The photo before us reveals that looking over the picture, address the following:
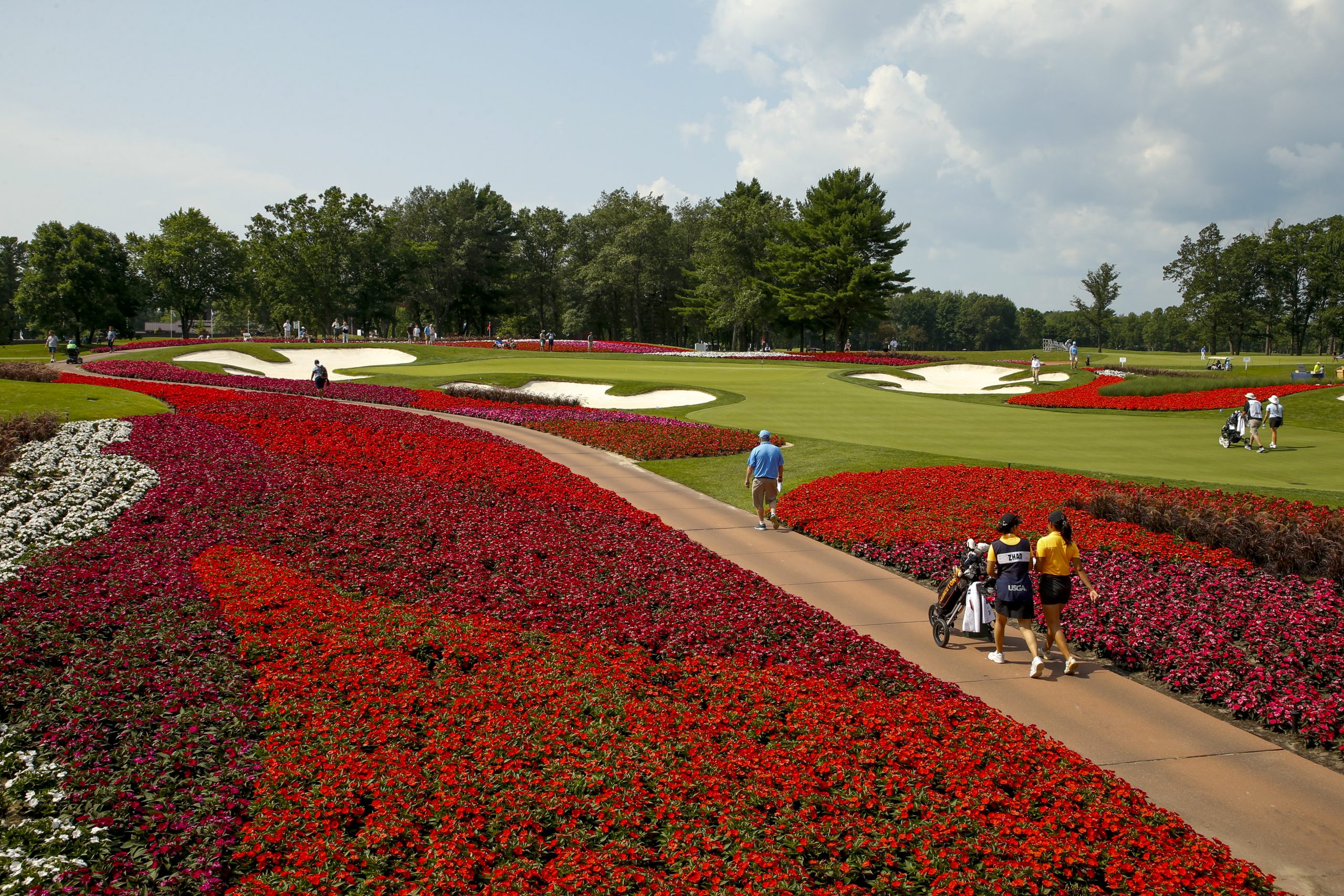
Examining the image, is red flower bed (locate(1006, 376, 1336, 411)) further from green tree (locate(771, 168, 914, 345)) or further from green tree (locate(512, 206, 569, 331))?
green tree (locate(512, 206, 569, 331))

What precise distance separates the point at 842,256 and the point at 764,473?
5994 cm

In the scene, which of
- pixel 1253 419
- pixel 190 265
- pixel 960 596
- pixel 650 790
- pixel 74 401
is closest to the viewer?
pixel 650 790

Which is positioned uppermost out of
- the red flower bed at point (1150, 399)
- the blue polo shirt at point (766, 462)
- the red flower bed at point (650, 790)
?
the red flower bed at point (1150, 399)

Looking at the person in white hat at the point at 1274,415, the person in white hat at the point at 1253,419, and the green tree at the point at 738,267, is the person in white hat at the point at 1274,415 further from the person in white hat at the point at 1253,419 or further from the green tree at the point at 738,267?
the green tree at the point at 738,267

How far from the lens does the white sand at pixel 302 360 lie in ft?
146

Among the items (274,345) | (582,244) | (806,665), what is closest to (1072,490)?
(806,665)

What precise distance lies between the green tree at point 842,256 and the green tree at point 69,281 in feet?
202

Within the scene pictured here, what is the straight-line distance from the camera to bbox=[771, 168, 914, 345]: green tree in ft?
233

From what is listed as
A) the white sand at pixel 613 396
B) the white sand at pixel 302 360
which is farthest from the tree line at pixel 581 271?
the white sand at pixel 613 396

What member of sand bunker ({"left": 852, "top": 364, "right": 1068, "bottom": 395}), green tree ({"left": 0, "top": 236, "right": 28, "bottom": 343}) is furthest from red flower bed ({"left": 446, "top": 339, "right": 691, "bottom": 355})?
green tree ({"left": 0, "top": 236, "right": 28, "bottom": 343})

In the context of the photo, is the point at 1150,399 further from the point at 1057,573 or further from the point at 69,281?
the point at 69,281

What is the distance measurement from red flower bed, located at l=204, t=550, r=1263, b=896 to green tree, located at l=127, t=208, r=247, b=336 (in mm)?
86657

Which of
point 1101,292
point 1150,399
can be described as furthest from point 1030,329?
point 1150,399

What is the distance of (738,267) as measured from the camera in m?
82.9
